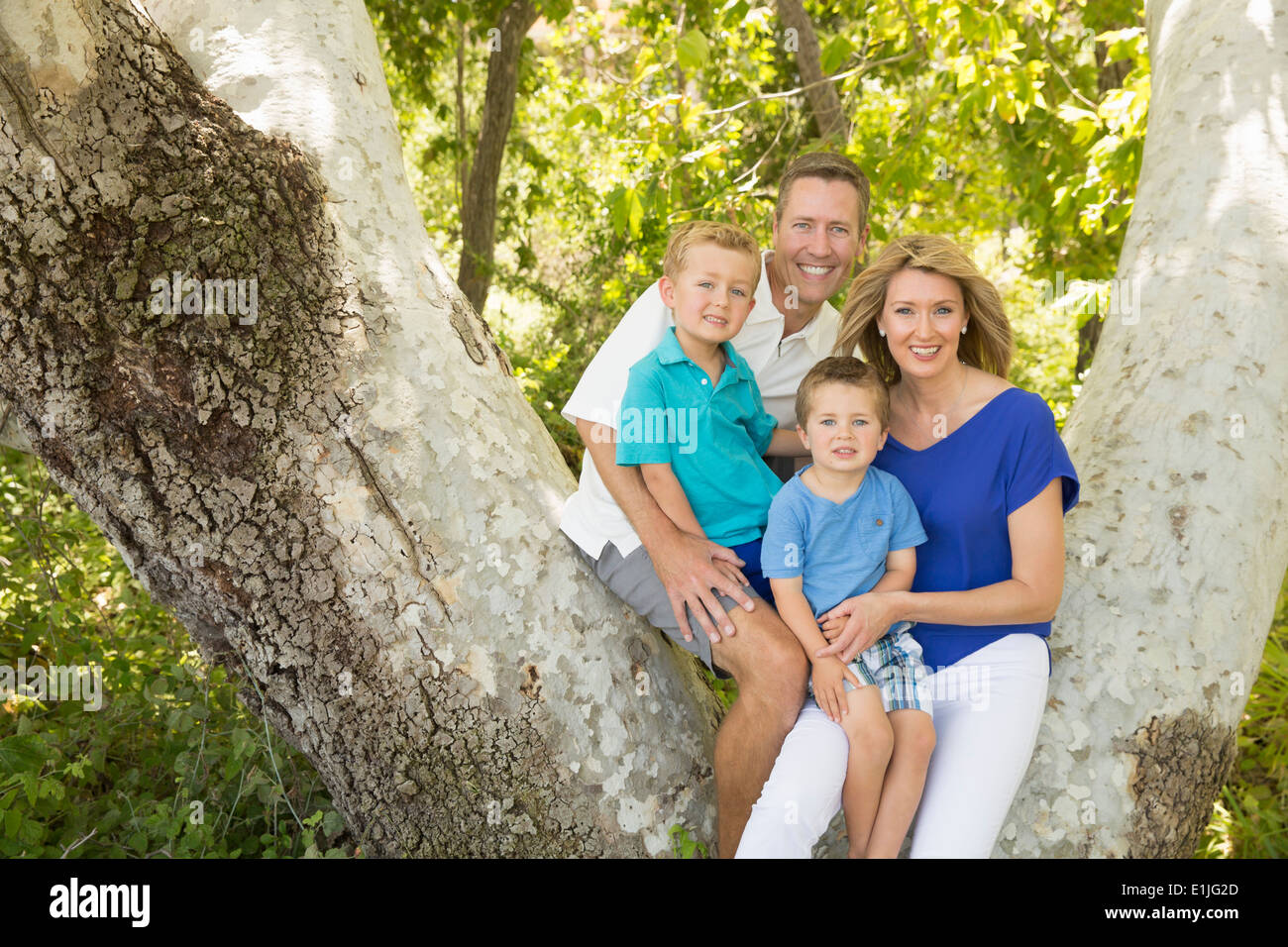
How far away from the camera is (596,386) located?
2512 mm

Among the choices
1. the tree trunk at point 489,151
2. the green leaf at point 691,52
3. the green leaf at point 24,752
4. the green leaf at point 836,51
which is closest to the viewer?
the green leaf at point 24,752

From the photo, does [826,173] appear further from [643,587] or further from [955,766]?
[955,766]

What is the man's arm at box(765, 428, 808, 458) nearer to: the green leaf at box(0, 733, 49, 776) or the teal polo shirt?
the teal polo shirt

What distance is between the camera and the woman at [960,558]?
2.14m

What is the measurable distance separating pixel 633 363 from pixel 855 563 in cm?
78

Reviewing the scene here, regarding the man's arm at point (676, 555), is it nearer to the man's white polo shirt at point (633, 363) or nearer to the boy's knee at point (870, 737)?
the man's white polo shirt at point (633, 363)

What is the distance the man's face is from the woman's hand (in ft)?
3.48

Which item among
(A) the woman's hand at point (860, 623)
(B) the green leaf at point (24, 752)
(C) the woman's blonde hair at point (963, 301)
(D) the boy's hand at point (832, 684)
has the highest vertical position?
(C) the woman's blonde hair at point (963, 301)

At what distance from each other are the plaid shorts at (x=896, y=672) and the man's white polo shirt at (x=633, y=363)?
24.5 inches

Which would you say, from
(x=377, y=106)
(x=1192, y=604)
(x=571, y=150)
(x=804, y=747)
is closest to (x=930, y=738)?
(x=804, y=747)

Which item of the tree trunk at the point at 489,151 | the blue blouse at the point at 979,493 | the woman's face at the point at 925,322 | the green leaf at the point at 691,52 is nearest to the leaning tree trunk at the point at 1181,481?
the blue blouse at the point at 979,493

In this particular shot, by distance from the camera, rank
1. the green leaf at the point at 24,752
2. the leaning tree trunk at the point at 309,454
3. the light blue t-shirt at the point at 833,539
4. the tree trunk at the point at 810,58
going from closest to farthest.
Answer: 1. the leaning tree trunk at the point at 309,454
2. the light blue t-shirt at the point at 833,539
3. the green leaf at the point at 24,752
4. the tree trunk at the point at 810,58

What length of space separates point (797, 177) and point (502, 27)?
556 cm

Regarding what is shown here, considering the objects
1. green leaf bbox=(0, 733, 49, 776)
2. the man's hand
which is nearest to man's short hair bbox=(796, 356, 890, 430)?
the man's hand
